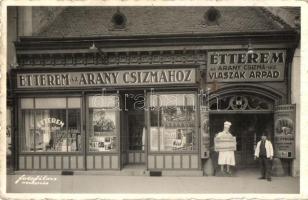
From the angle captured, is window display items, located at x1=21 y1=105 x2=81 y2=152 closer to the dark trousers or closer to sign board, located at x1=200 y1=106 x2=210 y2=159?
sign board, located at x1=200 y1=106 x2=210 y2=159

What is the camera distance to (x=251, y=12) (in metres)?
14.6

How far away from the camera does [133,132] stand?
611 inches

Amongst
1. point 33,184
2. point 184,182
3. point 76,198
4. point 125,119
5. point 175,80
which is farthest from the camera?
point 125,119

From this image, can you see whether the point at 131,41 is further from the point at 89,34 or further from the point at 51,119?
the point at 51,119

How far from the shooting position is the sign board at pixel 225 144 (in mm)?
13688

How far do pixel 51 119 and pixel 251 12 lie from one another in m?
8.02

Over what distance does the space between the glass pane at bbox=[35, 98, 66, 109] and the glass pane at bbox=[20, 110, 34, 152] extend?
39 centimetres

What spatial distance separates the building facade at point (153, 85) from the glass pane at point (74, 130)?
0.11 ft

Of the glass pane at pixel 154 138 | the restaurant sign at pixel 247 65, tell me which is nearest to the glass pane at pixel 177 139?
the glass pane at pixel 154 138

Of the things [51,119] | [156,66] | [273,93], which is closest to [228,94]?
[273,93]

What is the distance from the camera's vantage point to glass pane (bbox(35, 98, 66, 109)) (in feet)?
46.7

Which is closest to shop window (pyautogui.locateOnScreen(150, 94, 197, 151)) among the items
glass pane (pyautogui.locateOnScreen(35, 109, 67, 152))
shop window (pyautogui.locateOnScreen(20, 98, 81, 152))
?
shop window (pyautogui.locateOnScreen(20, 98, 81, 152))

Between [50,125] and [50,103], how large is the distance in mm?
773

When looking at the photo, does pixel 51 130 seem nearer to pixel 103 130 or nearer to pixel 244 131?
pixel 103 130
